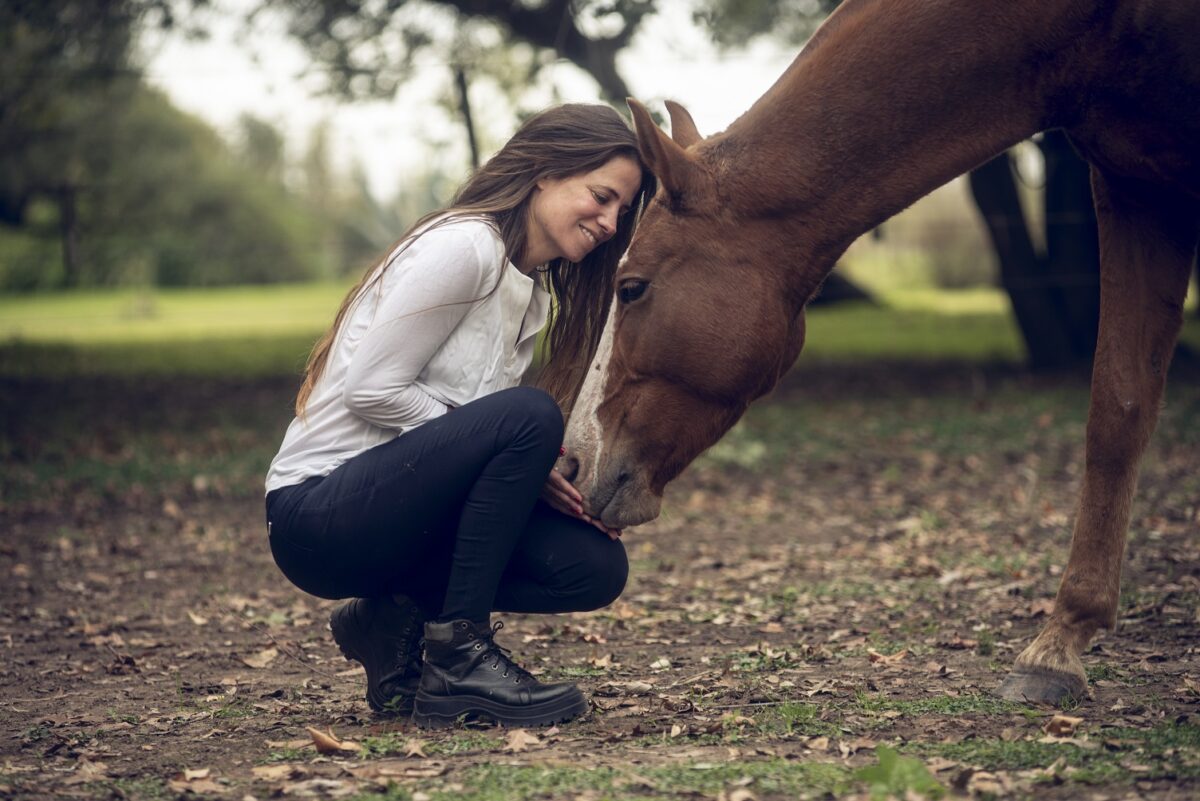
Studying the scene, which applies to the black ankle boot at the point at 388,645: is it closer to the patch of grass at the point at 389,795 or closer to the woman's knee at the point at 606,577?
the woman's knee at the point at 606,577

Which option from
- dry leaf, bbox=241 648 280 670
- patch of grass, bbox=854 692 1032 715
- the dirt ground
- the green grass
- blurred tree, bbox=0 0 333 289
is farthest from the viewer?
the green grass

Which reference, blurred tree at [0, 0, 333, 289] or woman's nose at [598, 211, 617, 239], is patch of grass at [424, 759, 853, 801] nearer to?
woman's nose at [598, 211, 617, 239]

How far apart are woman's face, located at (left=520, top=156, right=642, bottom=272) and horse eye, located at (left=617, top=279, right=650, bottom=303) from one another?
0.62 feet

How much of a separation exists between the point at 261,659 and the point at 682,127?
227 cm

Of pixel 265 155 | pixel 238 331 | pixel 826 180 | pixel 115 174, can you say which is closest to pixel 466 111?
pixel 826 180

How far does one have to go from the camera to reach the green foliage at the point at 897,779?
2.70 meters

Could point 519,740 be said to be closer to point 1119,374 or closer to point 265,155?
point 1119,374

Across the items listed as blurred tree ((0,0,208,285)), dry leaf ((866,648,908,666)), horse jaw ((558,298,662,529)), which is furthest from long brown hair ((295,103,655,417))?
blurred tree ((0,0,208,285))

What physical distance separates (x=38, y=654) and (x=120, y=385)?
824cm

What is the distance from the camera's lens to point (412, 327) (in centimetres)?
340

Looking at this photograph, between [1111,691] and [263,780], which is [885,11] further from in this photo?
[263,780]

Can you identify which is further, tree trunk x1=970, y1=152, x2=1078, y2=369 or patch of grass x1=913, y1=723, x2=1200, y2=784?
tree trunk x1=970, y1=152, x2=1078, y2=369

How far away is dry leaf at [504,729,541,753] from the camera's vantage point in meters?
3.24

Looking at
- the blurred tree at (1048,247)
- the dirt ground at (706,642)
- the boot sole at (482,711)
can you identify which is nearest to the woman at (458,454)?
the boot sole at (482,711)
